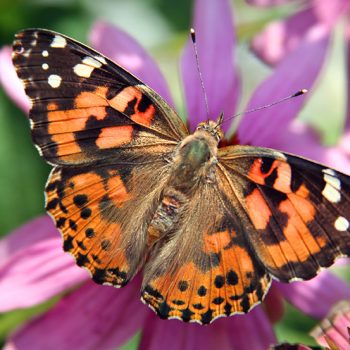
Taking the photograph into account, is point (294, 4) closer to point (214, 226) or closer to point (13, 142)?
point (13, 142)

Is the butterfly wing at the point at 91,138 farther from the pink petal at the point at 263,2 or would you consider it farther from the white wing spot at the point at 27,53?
the pink petal at the point at 263,2

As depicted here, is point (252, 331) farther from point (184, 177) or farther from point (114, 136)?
point (114, 136)

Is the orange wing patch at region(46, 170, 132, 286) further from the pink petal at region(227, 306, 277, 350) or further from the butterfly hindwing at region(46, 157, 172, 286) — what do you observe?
the pink petal at region(227, 306, 277, 350)

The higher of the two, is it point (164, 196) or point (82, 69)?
point (82, 69)

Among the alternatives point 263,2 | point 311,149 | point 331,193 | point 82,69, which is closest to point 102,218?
point 82,69

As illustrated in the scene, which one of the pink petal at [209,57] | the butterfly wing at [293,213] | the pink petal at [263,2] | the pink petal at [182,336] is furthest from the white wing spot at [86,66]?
the pink petal at [263,2]

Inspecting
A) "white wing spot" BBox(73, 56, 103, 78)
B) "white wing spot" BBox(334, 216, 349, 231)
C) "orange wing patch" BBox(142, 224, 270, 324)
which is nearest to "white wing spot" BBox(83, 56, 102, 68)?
"white wing spot" BBox(73, 56, 103, 78)
